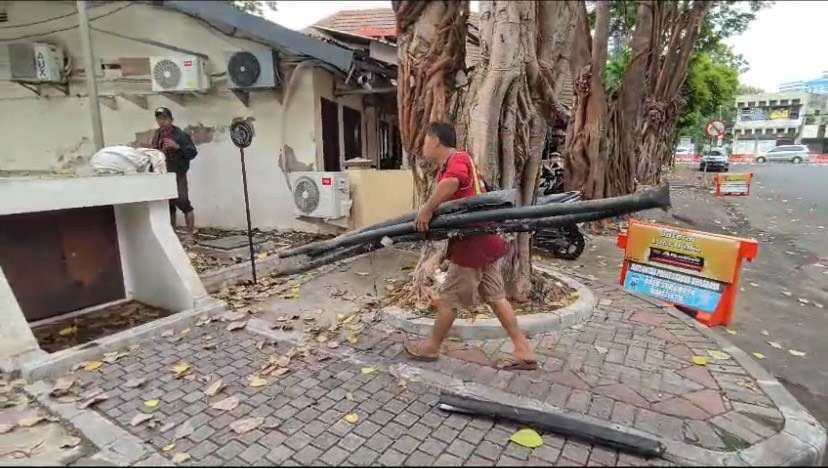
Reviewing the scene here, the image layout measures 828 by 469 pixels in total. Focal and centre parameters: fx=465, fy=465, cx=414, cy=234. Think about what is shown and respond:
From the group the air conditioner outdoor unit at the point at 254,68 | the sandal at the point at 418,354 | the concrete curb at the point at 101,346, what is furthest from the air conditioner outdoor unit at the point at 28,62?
the sandal at the point at 418,354

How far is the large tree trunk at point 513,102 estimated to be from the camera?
→ 13.2ft

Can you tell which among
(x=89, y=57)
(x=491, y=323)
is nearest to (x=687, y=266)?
(x=491, y=323)

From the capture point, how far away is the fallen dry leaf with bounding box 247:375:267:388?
3182 millimetres

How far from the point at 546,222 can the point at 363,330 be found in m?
1.95

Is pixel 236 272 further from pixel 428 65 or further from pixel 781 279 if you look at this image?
pixel 781 279

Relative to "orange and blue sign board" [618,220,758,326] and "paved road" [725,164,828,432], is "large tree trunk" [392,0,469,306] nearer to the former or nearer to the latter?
"orange and blue sign board" [618,220,758,326]

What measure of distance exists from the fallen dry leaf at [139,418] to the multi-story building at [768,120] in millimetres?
62036

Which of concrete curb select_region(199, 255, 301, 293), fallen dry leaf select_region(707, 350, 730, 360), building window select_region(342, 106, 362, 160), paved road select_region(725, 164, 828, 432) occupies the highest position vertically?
building window select_region(342, 106, 362, 160)

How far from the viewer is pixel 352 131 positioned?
29.9 ft

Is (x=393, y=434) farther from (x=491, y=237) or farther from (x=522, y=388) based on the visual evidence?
(x=491, y=237)

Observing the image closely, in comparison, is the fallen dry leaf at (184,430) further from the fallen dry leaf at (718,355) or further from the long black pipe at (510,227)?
the fallen dry leaf at (718,355)

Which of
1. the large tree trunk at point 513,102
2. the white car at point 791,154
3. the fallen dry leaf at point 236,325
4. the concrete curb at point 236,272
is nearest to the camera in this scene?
the large tree trunk at point 513,102

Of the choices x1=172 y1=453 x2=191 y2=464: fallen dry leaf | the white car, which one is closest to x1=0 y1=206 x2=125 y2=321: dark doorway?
x1=172 y1=453 x2=191 y2=464: fallen dry leaf

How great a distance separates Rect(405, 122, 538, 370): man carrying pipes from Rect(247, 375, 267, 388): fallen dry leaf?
4.07 feet
